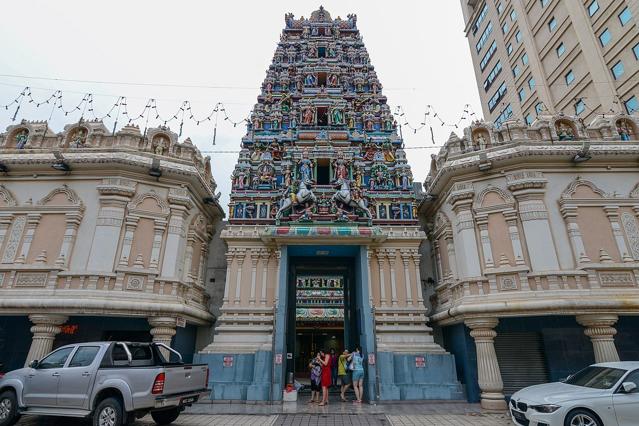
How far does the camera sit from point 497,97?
3475 cm

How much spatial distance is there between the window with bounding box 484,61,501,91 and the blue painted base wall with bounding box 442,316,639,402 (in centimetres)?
2961

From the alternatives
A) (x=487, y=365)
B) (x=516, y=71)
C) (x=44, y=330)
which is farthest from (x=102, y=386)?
(x=516, y=71)

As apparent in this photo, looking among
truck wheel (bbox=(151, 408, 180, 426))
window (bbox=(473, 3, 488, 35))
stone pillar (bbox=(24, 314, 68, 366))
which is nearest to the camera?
truck wheel (bbox=(151, 408, 180, 426))

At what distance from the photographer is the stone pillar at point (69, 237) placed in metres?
12.7

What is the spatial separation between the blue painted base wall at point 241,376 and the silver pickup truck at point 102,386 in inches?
133

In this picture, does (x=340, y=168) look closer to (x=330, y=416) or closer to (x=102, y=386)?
(x=330, y=416)

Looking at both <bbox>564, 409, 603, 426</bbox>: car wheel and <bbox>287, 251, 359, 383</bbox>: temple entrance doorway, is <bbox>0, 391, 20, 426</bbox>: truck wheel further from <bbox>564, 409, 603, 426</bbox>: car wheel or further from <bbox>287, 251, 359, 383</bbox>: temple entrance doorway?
<bbox>287, 251, 359, 383</bbox>: temple entrance doorway

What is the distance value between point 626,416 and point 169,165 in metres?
15.8

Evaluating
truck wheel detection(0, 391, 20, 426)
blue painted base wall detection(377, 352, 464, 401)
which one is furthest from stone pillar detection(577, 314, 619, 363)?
truck wheel detection(0, 391, 20, 426)

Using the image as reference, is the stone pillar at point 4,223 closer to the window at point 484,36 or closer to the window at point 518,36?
the window at point 518,36

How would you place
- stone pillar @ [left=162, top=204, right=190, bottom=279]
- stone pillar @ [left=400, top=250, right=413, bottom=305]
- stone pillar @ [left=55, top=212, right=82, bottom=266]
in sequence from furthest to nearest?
stone pillar @ [left=400, top=250, right=413, bottom=305] → stone pillar @ [left=162, top=204, right=190, bottom=279] → stone pillar @ [left=55, top=212, right=82, bottom=266]

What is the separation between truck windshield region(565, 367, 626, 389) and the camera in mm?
7423

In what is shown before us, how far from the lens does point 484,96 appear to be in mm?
37031

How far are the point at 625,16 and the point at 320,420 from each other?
3032 centimetres
